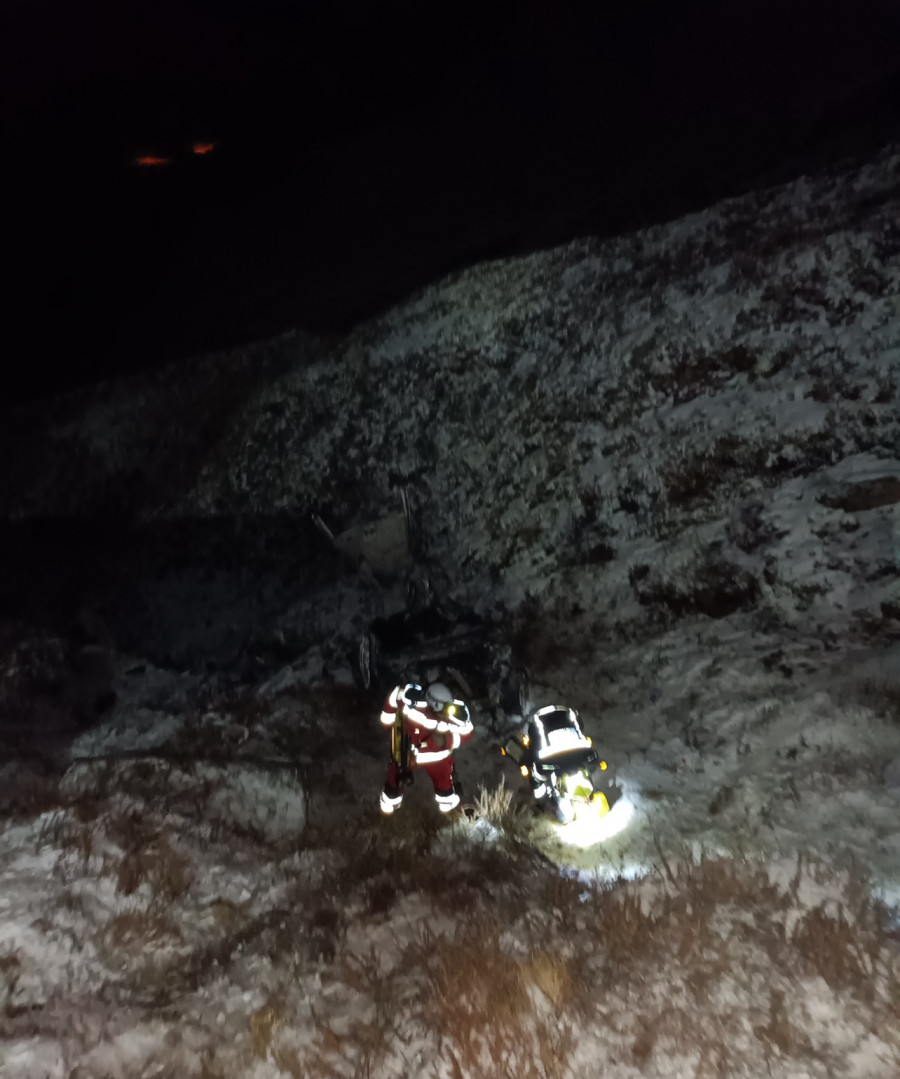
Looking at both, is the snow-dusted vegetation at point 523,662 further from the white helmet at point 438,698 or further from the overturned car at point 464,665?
the white helmet at point 438,698

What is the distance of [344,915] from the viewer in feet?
18.4

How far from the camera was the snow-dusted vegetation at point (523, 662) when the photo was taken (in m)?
4.64

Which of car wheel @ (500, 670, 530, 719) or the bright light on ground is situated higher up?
car wheel @ (500, 670, 530, 719)

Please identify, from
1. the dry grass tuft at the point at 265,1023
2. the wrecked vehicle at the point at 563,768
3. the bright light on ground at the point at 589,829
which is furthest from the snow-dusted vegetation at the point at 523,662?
the wrecked vehicle at the point at 563,768

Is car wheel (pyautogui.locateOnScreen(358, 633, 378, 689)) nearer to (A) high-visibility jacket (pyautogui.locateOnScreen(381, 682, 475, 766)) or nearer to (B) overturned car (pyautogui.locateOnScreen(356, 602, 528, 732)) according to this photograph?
(B) overturned car (pyautogui.locateOnScreen(356, 602, 528, 732))

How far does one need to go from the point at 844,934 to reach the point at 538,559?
716 centimetres

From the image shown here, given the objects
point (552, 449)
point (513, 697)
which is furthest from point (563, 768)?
point (552, 449)

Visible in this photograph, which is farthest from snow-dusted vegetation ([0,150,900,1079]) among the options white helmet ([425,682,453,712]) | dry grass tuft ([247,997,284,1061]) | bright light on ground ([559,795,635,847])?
white helmet ([425,682,453,712])

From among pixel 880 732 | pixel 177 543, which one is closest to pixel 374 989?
pixel 880 732

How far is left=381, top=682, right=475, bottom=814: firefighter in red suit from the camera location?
6.52 meters

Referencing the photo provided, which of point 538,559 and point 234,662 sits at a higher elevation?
point 538,559

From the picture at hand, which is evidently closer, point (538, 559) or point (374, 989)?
point (374, 989)

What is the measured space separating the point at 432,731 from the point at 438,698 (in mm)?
341

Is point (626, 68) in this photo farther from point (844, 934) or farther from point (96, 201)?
point (844, 934)
